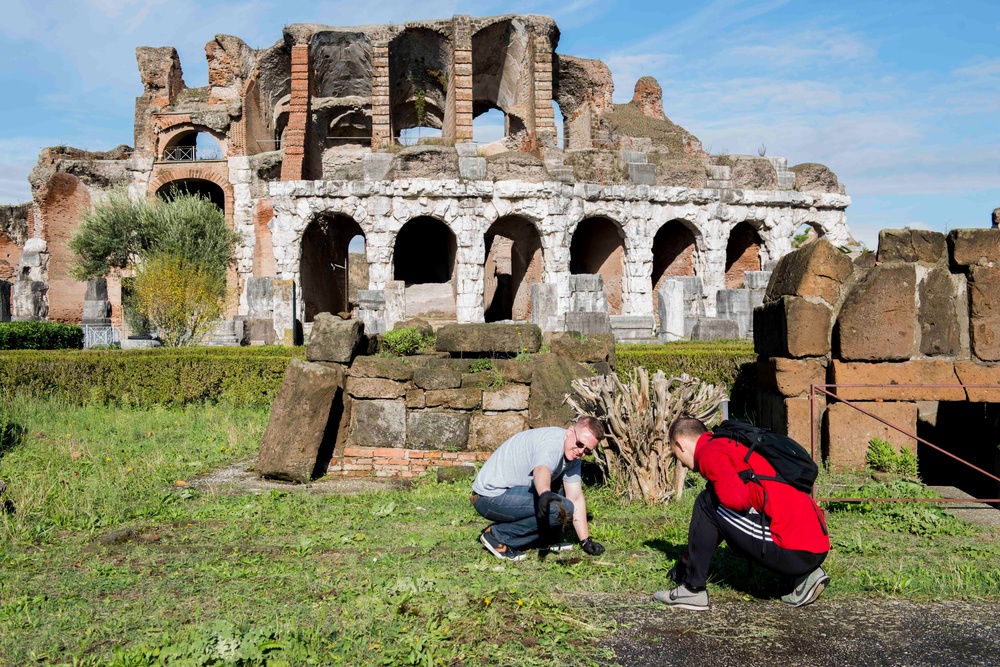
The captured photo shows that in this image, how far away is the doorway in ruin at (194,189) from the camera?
86.9 ft

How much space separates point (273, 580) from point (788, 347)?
14.3ft

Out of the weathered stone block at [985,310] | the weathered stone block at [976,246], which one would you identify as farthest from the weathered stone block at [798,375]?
the weathered stone block at [976,246]

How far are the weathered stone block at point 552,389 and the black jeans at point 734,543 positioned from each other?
3249mm

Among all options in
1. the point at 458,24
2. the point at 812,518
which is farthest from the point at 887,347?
the point at 458,24

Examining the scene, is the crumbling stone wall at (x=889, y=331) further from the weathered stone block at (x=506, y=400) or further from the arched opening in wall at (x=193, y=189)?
the arched opening in wall at (x=193, y=189)

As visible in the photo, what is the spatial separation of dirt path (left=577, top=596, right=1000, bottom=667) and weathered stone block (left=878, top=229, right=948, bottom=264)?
332cm

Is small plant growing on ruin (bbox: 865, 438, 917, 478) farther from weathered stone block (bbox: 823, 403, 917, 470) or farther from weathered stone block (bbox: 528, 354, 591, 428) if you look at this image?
weathered stone block (bbox: 528, 354, 591, 428)

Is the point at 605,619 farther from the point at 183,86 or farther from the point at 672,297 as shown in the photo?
the point at 183,86

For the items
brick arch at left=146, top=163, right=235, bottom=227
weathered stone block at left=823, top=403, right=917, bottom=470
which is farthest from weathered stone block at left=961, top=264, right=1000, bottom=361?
brick arch at left=146, top=163, right=235, bottom=227

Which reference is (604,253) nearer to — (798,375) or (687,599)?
(798,375)

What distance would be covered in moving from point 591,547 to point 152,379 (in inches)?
318

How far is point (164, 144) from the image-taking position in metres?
27.5

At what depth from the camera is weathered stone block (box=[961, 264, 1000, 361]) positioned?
6012mm

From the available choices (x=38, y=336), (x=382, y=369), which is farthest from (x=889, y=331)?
(x=38, y=336)
